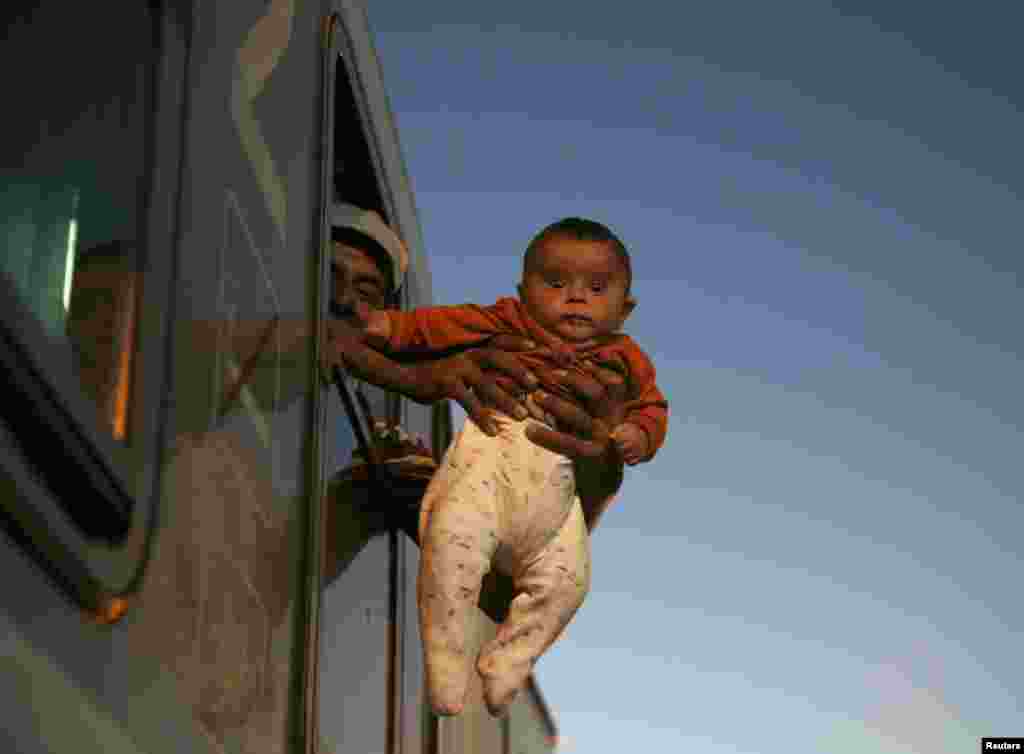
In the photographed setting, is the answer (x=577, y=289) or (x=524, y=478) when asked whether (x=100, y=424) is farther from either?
(x=577, y=289)

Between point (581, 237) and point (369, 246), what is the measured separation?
5.33ft

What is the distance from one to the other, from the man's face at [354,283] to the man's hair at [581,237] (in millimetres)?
1264

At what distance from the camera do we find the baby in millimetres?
6508

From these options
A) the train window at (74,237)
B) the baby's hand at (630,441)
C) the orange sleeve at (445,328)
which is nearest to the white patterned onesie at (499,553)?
the baby's hand at (630,441)

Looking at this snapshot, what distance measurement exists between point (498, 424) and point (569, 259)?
70 centimetres

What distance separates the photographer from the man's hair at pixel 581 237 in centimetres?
708

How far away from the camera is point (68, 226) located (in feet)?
14.5

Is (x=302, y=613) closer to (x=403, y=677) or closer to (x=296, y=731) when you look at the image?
(x=296, y=731)

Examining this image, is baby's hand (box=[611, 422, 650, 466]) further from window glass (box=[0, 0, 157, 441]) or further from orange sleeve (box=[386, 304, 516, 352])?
window glass (box=[0, 0, 157, 441])

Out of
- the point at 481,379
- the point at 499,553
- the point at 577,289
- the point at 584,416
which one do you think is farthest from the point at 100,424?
the point at 577,289

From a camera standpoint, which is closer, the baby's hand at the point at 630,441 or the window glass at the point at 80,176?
the window glass at the point at 80,176

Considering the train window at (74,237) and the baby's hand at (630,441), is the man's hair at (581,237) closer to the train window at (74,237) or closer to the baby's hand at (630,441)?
the baby's hand at (630,441)

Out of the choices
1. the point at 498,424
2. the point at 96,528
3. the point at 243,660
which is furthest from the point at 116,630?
the point at 498,424

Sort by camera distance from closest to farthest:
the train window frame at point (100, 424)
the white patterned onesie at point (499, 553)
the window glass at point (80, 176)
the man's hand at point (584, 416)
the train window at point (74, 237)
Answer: the train window frame at point (100, 424) < the train window at point (74, 237) < the window glass at point (80, 176) < the white patterned onesie at point (499, 553) < the man's hand at point (584, 416)
